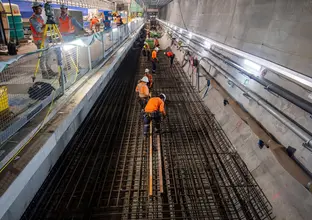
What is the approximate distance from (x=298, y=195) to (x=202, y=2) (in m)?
10.5

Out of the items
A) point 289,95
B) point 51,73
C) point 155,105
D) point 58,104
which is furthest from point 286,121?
point 51,73

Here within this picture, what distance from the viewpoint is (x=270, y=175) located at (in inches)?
159

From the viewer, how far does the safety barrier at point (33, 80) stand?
3.27m

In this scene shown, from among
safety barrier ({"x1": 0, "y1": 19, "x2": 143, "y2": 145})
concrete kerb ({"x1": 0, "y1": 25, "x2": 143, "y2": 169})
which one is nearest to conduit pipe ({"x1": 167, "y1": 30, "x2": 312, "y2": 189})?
concrete kerb ({"x1": 0, "y1": 25, "x2": 143, "y2": 169})

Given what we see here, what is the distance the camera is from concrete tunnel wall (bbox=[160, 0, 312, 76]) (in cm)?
370

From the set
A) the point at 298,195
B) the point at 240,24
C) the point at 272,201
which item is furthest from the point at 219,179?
the point at 240,24

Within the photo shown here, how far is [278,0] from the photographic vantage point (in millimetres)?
4410

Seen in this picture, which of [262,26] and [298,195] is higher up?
[262,26]

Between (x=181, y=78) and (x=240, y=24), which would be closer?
(x=240, y=24)

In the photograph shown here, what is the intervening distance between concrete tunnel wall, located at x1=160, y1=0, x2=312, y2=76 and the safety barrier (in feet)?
15.2

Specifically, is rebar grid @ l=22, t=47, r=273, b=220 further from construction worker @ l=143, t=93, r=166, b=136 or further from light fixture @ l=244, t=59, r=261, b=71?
light fixture @ l=244, t=59, r=261, b=71

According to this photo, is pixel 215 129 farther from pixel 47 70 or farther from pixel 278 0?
pixel 47 70

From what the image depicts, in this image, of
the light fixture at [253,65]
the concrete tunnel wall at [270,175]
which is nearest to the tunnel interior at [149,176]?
the concrete tunnel wall at [270,175]

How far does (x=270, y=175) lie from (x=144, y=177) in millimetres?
2607
